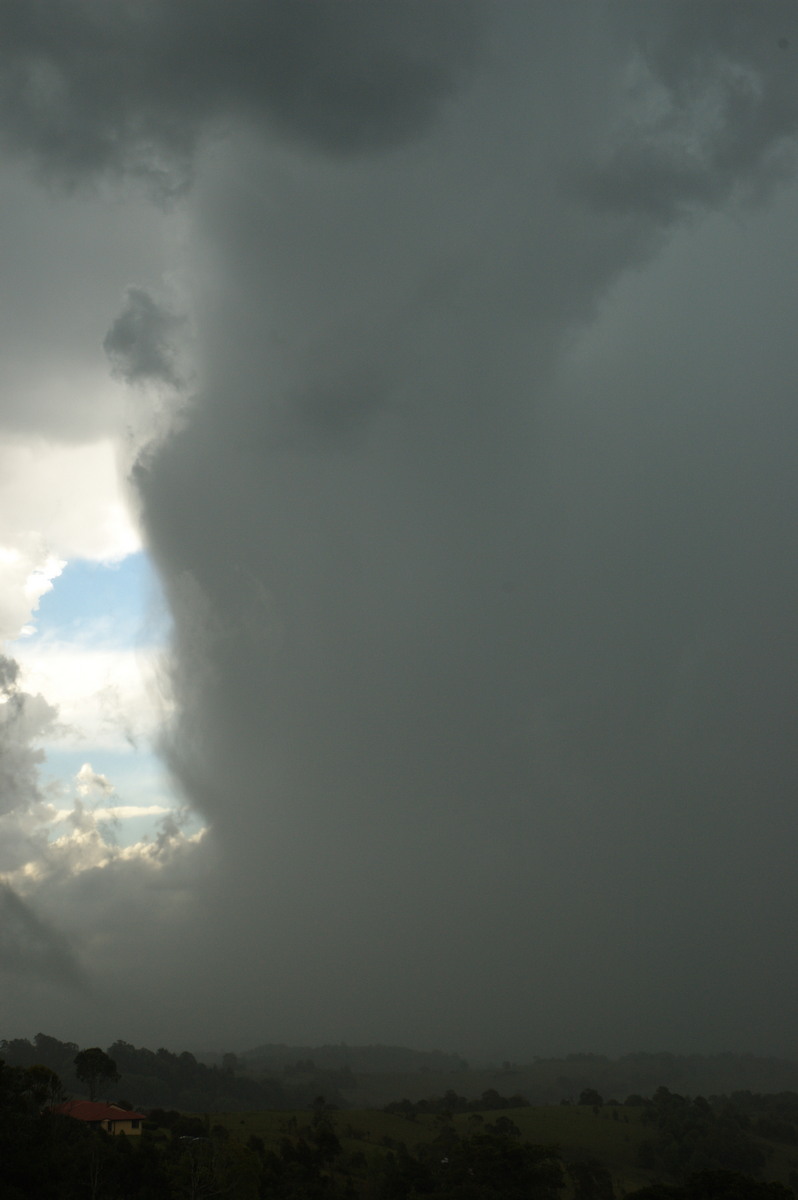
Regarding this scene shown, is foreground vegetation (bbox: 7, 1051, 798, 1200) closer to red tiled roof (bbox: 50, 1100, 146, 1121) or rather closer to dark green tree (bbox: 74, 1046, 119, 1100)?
red tiled roof (bbox: 50, 1100, 146, 1121)

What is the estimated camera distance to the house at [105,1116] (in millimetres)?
164125

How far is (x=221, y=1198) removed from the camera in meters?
118

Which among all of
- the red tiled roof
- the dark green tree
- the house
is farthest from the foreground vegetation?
the dark green tree

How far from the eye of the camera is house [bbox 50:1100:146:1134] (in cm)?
16412

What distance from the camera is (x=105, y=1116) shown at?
551 ft

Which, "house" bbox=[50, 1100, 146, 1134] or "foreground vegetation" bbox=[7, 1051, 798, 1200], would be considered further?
"house" bbox=[50, 1100, 146, 1134]

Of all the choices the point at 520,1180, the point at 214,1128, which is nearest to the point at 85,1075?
the point at 214,1128

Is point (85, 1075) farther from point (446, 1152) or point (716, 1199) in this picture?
point (716, 1199)

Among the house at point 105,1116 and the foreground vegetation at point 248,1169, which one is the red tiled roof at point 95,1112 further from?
the foreground vegetation at point 248,1169

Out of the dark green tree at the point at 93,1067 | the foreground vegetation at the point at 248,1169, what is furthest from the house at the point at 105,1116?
the dark green tree at the point at 93,1067

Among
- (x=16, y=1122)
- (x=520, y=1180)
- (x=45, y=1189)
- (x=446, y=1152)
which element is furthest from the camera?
(x=446, y=1152)

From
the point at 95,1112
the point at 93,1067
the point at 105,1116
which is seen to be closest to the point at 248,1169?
the point at 105,1116

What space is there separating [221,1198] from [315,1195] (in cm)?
1951

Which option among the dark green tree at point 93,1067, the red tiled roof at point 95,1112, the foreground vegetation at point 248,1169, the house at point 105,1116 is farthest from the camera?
the dark green tree at point 93,1067
